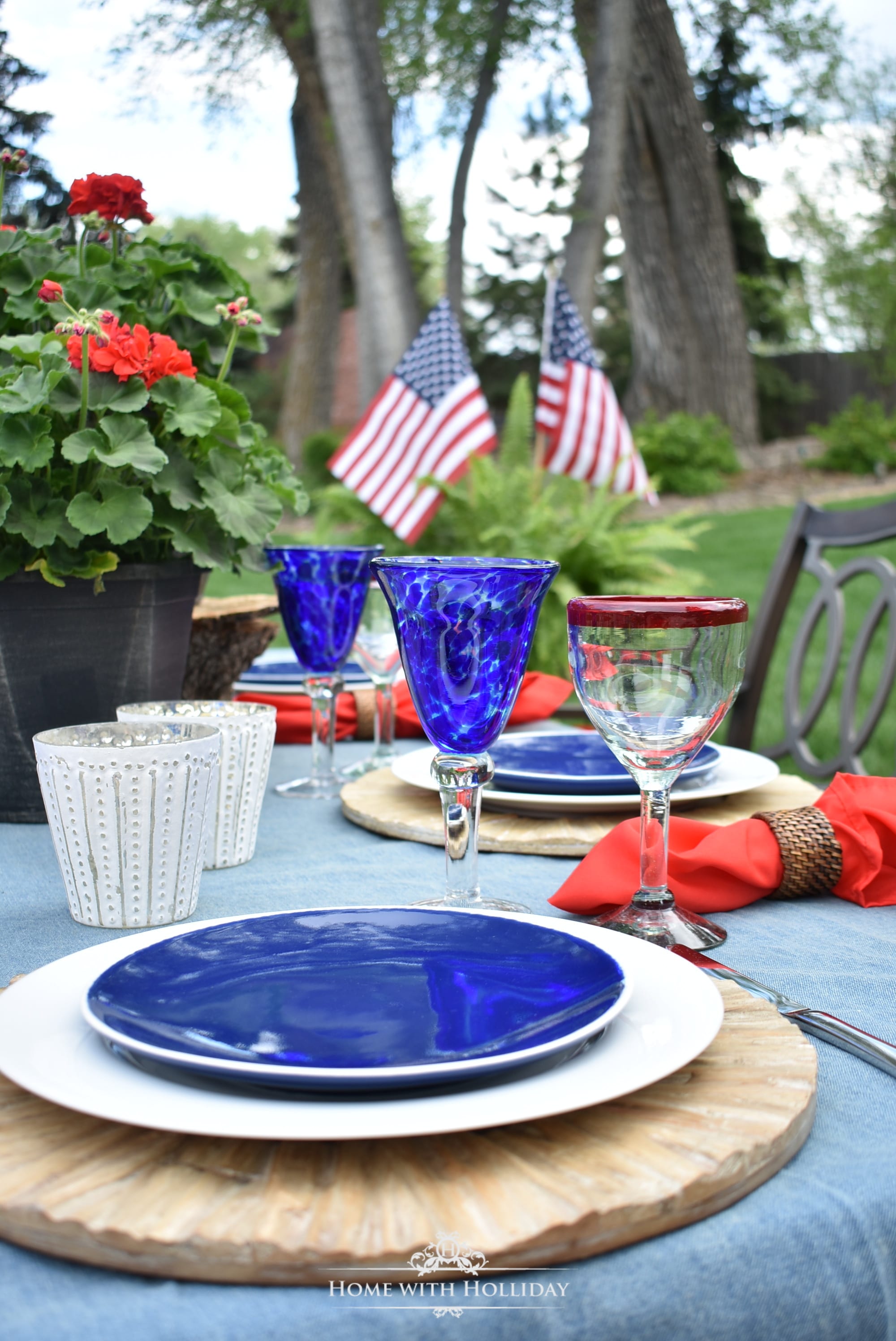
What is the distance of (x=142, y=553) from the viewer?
1259 mm

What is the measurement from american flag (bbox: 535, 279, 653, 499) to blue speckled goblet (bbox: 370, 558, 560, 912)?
3.59 meters

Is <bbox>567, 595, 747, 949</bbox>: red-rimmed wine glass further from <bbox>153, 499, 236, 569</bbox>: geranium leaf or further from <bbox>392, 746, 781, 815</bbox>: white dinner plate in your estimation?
<bbox>153, 499, 236, 569</bbox>: geranium leaf

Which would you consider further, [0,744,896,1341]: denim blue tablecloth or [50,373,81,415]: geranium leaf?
[50,373,81,415]: geranium leaf

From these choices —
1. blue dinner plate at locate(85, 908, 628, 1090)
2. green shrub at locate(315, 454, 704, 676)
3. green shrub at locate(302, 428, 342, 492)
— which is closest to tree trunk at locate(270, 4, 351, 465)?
green shrub at locate(302, 428, 342, 492)

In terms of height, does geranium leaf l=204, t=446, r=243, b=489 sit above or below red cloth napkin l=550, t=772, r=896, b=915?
above

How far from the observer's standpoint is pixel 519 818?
1163 mm

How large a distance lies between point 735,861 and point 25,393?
2.70 ft

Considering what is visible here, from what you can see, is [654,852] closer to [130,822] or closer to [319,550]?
[130,822]

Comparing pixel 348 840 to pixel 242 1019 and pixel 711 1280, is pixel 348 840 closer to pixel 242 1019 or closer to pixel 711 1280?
pixel 242 1019

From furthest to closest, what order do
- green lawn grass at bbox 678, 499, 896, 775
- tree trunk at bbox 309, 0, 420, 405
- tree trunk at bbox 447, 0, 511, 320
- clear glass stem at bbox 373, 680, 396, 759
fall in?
tree trunk at bbox 447, 0, 511, 320, tree trunk at bbox 309, 0, 420, 405, green lawn grass at bbox 678, 499, 896, 775, clear glass stem at bbox 373, 680, 396, 759

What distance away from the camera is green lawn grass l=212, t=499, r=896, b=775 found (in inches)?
194

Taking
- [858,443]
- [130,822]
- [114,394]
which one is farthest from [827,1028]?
[858,443]

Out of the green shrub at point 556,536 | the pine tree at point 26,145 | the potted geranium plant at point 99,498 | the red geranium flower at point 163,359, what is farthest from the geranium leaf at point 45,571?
the green shrub at point 556,536

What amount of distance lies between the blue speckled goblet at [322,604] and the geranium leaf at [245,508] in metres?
0.03
